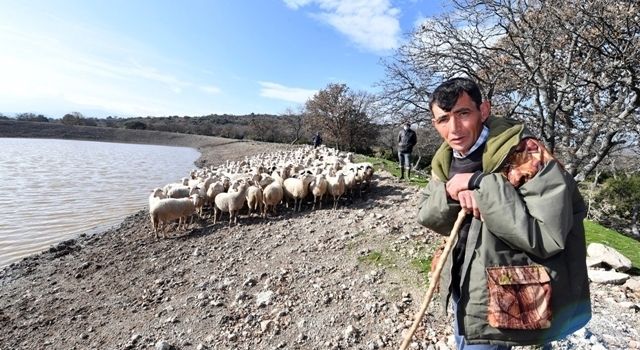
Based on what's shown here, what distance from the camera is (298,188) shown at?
10125 mm

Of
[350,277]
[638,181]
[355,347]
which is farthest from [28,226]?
[638,181]

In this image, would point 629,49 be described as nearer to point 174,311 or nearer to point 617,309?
point 617,309

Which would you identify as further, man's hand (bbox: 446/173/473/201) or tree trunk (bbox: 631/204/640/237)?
tree trunk (bbox: 631/204/640/237)

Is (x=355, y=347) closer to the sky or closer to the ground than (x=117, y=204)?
closer to the sky

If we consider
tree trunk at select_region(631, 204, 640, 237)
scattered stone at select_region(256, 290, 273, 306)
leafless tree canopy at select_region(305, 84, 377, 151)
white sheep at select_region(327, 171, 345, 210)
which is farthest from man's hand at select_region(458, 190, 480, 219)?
leafless tree canopy at select_region(305, 84, 377, 151)

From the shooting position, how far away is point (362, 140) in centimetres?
3828

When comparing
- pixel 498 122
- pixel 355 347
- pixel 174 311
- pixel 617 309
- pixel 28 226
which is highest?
pixel 498 122

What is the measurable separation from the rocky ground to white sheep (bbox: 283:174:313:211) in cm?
92

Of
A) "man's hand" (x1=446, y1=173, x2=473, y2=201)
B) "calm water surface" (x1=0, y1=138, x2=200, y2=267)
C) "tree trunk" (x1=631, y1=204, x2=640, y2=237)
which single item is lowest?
"calm water surface" (x1=0, y1=138, x2=200, y2=267)

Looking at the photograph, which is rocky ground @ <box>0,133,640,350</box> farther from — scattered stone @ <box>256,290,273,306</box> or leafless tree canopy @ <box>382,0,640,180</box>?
leafless tree canopy @ <box>382,0,640,180</box>

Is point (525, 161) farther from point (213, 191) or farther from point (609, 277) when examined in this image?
point (213, 191)

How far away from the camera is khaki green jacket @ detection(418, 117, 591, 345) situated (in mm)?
1526

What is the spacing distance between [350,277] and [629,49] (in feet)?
23.5

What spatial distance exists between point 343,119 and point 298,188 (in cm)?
2874
